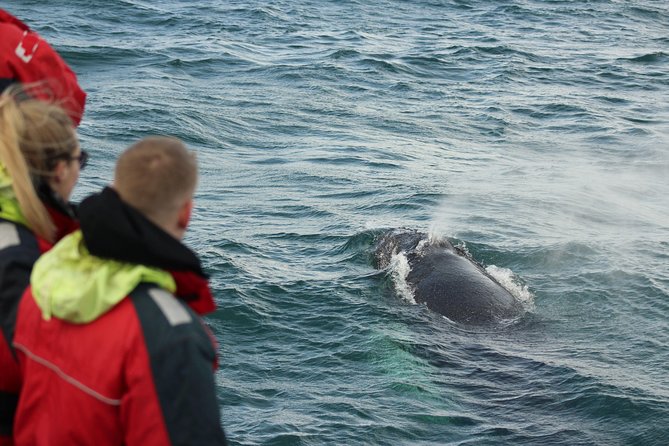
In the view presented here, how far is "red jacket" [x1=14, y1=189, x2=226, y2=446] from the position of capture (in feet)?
8.96

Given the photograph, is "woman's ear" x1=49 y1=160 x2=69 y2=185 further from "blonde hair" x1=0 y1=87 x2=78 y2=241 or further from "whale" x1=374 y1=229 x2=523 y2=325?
"whale" x1=374 y1=229 x2=523 y2=325

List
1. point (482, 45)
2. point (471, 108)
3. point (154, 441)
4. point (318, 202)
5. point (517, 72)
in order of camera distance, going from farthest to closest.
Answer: point (482, 45) < point (517, 72) < point (471, 108) < point (318, 202) < point (154, 441)

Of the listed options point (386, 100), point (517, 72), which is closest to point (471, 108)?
point (386, 100)

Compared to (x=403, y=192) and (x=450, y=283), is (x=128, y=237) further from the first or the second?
(x=403, y=192)

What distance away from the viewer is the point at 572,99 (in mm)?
20062

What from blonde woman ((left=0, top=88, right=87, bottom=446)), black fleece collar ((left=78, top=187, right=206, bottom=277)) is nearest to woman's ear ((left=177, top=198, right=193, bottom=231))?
black fleece collar ((left=78, top=187, right=206, bottom=277))

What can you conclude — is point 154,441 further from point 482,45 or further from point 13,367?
point 482,45

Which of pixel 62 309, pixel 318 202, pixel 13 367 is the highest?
pixel 62 309

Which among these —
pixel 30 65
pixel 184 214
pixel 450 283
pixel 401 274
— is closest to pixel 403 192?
pixel 401 274

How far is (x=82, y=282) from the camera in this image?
2840 millimetres

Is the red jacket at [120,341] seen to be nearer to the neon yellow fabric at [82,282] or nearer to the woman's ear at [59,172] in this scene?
the neon yellow fabric at [82,282]

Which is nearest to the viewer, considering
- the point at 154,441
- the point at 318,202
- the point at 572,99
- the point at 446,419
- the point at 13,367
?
the point at 154,441

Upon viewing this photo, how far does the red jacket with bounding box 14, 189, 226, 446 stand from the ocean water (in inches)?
156

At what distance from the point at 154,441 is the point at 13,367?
0.77 m
